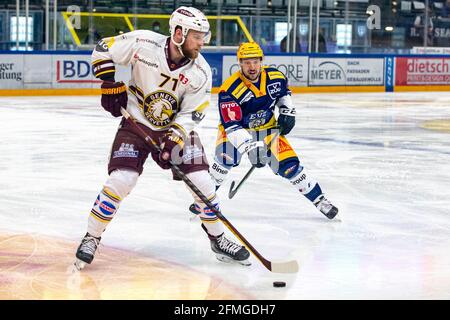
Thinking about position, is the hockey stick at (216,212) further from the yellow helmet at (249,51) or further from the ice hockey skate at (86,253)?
the yellow helmet at (249,51)

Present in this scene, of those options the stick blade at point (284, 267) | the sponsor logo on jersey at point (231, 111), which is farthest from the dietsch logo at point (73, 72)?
the stick blade at point (284, 267)

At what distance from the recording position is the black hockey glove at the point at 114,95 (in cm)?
442

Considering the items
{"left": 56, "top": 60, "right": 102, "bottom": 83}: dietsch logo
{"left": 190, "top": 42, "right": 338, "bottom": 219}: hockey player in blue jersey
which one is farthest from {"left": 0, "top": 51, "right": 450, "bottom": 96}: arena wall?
{"left": 190, "top": 42, "right": 338, "bottom": 219}: hockey player in blue jersey

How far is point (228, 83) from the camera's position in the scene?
5.76 m

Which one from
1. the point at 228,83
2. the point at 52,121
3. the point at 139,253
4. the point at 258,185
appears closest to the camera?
the point at 139,253

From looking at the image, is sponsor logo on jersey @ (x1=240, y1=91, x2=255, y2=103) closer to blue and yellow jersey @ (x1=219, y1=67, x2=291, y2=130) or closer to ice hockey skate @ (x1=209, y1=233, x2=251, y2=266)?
blue and yellow jersey @ (x1=219, y1=67, x2=291, y2=130)

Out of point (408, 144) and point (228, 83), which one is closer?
point (228, 83)

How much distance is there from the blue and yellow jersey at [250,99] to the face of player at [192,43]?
123cm

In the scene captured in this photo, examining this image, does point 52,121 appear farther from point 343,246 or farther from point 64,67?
point 343,246

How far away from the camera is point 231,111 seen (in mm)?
5691

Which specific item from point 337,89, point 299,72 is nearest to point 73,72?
point 299,72

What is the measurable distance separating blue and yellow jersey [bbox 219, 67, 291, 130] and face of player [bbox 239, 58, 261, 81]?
4 centimetres

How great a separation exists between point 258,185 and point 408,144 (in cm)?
326
